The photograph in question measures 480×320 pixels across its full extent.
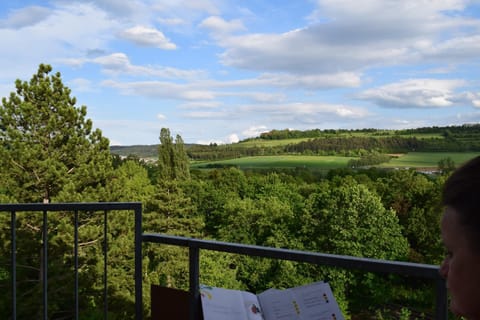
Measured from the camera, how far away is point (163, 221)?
25.3 m

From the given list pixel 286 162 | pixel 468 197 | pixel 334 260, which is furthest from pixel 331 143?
pixel 468 197

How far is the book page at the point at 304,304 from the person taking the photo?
1319 millimetres

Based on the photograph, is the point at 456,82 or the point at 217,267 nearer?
the point at 217,267

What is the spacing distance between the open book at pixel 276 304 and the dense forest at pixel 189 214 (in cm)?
86

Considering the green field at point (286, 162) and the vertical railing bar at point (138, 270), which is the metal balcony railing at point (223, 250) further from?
the green field at point (286, 162)

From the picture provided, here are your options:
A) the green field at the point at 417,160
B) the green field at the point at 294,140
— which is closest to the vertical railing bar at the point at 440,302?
the green field at the point at 417,160

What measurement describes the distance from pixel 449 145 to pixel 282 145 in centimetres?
1925

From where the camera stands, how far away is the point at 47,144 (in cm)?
1683

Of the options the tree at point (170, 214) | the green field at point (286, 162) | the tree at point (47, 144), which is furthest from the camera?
the green field at point (286, 162)

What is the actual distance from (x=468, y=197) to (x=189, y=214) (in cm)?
2711

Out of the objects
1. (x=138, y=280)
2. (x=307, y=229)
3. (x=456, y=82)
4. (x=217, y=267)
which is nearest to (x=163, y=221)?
(x=217, y=267)

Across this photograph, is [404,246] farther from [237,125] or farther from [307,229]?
[237,125]

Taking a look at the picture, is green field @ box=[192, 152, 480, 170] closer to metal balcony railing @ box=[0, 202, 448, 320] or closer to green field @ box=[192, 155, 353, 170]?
green field @ box=[192, 155, 353, 170]

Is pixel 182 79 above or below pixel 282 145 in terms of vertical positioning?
above
